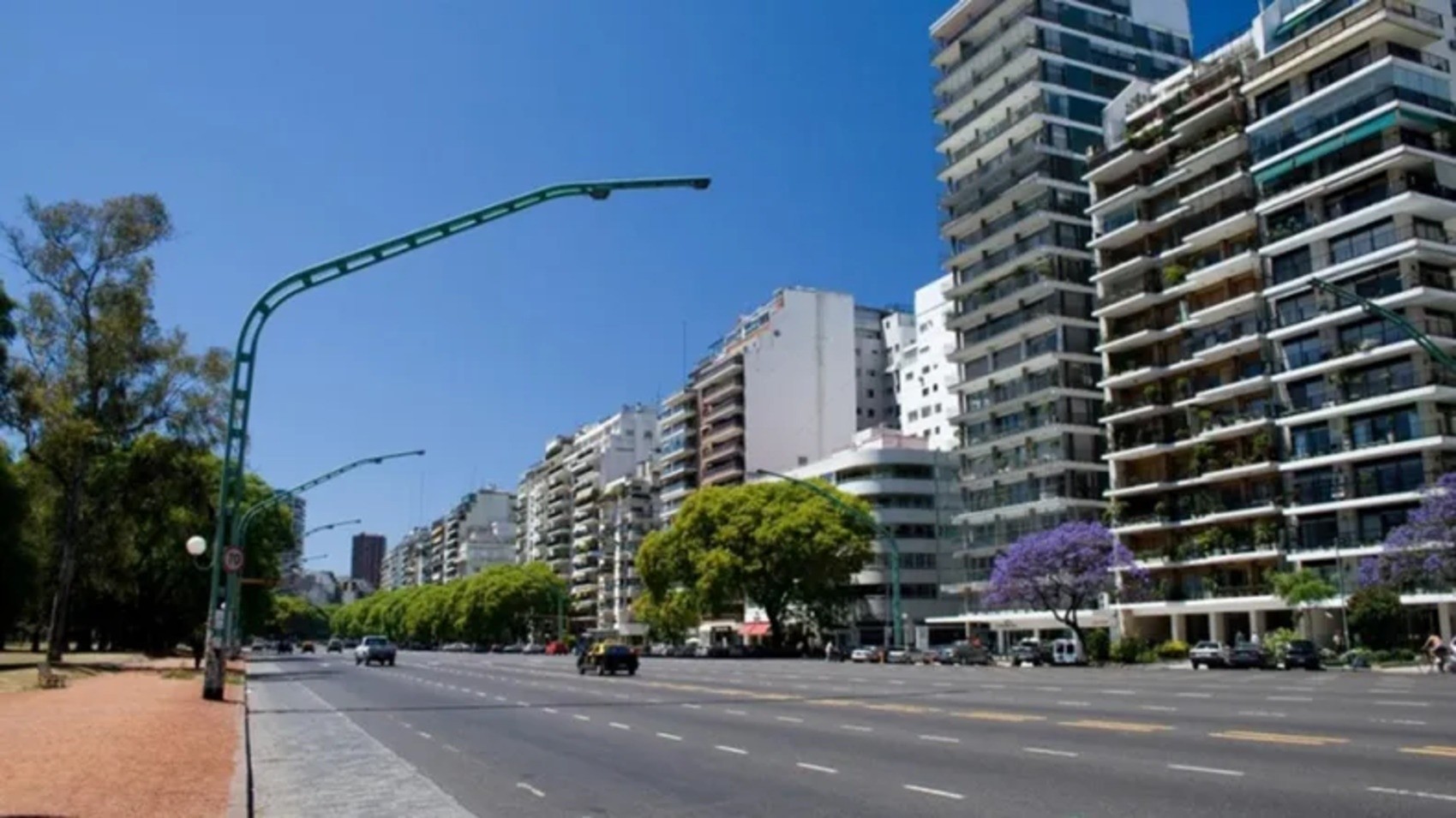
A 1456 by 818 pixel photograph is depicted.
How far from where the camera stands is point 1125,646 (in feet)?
209

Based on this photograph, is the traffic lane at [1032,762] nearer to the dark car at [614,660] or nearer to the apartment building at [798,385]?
the dark car at [614,660]

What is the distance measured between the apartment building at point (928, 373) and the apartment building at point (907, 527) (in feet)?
14.0

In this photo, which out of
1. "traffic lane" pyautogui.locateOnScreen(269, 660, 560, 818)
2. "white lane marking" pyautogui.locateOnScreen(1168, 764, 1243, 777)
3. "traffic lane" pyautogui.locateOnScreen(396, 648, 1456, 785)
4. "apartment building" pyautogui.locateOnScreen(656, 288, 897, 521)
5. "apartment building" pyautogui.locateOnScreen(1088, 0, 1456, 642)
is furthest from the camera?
"apartment building" pyautogui.locateOnScreen(656, 288, 897, 521)

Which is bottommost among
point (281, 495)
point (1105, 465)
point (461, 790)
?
point (461, 790)

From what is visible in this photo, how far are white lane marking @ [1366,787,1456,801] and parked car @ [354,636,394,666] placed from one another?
210 ft

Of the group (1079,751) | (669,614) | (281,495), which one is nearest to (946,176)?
(669,614)

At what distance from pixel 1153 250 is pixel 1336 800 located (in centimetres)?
6827

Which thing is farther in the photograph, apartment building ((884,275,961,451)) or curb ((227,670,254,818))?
apartment building ((884,275,961,451))

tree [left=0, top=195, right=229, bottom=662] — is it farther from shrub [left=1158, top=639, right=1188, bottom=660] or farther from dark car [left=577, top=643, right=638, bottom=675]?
shrub [left=1158, top=639, right=1188, bottom=660]

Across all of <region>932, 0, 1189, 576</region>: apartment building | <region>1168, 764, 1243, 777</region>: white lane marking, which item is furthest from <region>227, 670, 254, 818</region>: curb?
<region>932, 0, 1189, 576</region>: apartment building

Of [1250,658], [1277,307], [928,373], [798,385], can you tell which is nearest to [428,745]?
[1250,658]

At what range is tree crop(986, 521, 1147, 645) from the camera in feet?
203

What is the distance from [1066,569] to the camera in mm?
62469

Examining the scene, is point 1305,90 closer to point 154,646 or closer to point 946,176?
point 946,176
